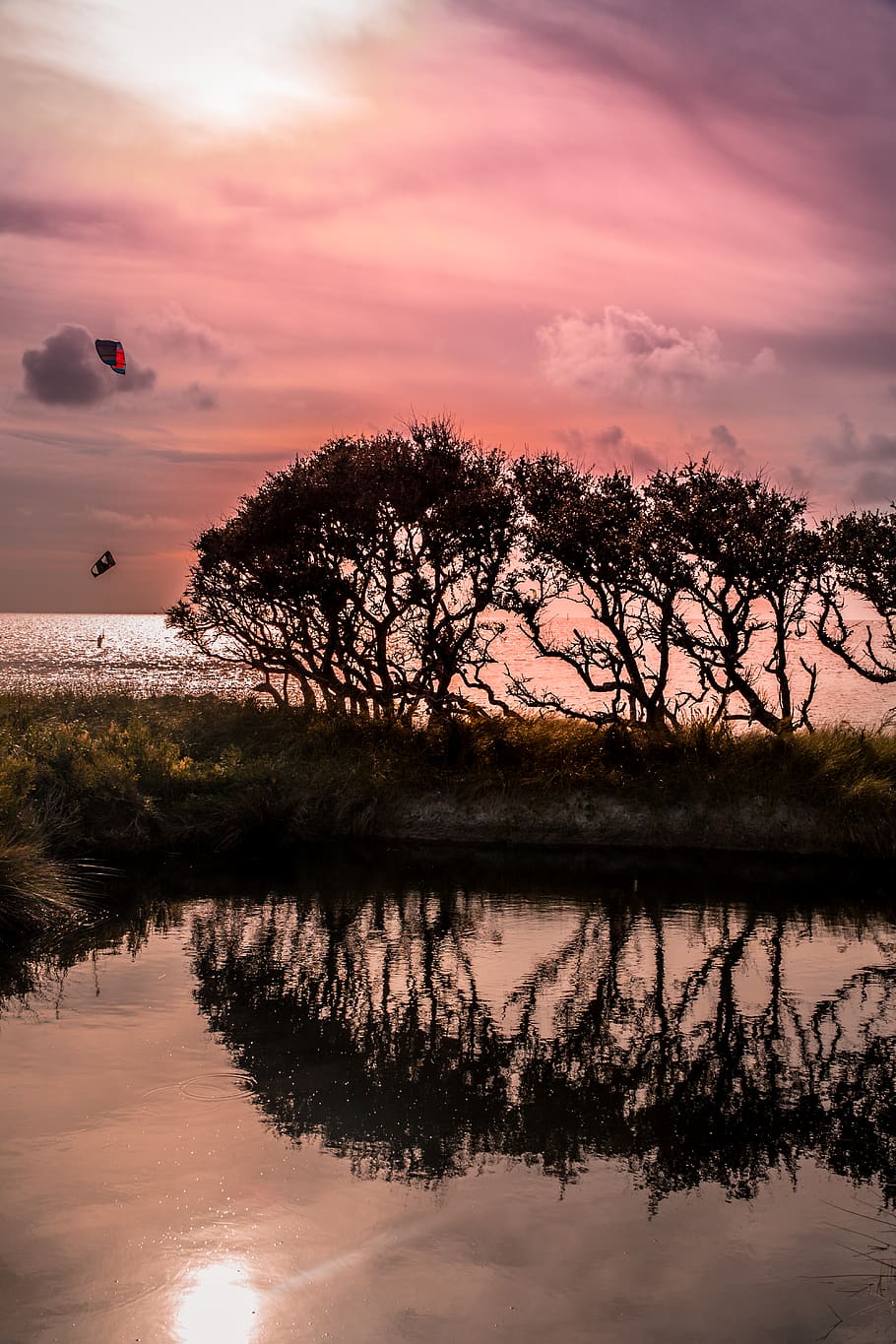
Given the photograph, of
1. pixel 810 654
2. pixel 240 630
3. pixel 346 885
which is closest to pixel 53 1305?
pixel 346 885

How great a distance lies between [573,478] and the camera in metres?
21.6

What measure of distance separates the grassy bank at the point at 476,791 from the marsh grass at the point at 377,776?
0.03 metres

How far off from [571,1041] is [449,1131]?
2003 millimetres

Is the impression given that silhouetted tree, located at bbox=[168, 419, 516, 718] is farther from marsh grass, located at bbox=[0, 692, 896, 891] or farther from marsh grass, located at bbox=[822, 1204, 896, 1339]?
marsh grass, located at bbox=[822, 1204, 896, 1339]

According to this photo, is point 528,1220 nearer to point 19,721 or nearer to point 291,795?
point 291,795

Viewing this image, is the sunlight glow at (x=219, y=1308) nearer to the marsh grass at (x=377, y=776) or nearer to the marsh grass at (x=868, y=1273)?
the marsh grass at (x=868, y=1273)

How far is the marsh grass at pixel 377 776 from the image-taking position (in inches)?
700

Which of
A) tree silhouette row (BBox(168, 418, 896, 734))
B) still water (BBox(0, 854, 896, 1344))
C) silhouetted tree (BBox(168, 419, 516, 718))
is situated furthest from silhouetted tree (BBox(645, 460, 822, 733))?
still water (BBox(0, 854, 896, 1344))

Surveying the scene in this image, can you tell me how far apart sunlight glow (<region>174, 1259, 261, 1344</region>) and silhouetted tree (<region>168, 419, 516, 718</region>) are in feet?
53.3

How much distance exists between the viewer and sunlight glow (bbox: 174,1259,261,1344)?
5.66m

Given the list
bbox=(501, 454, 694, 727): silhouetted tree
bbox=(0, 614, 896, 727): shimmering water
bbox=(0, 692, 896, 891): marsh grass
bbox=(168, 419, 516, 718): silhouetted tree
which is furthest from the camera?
bbox=(0, 614, 896, 727): shimmering water

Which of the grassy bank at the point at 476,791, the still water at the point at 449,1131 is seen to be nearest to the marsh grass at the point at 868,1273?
the still water at the point at 449,1131

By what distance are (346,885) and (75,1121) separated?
7.98m

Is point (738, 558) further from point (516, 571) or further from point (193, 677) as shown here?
point (193, 677)
